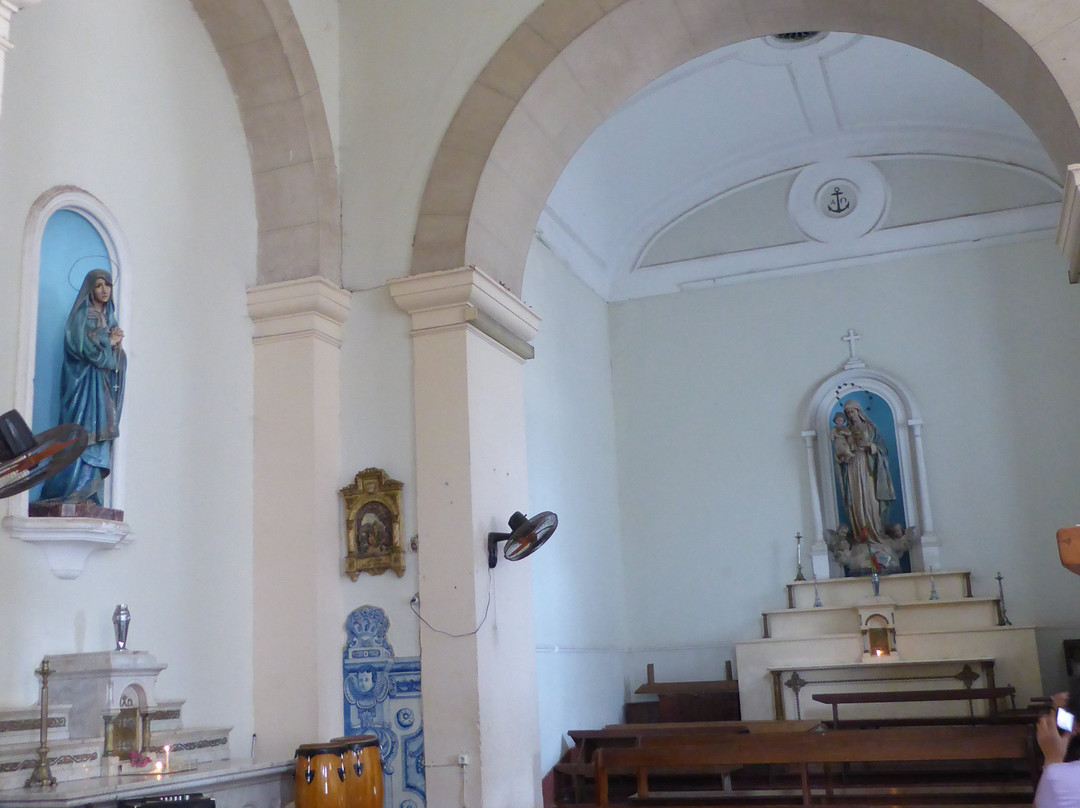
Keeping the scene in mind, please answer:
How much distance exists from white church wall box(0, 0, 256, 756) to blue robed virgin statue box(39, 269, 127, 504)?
0.91 feet

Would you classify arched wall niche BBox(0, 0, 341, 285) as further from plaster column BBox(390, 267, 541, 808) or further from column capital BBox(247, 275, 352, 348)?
plaster column BBox(390, 267, 541, 808)

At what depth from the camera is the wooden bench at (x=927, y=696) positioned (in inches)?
342

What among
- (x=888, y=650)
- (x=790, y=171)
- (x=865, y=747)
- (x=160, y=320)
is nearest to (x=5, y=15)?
(x=160, y=320)

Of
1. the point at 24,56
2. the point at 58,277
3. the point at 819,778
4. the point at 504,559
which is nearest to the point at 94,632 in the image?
the point at 58,277

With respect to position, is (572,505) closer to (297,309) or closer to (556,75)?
(297,309)

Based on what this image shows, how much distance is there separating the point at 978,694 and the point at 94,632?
661 centimetres

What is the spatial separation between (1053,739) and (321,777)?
3.08 metres

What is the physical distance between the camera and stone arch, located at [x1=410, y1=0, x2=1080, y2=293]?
6.26 m

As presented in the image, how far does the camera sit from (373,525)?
612 centimetres

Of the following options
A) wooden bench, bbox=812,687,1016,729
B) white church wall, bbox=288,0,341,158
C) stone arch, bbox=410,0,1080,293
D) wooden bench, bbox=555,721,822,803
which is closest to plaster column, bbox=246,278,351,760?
stone arch, bbox=410,0,1080,293

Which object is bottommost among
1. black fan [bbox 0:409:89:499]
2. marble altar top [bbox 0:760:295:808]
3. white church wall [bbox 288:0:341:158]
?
marble altar top [bbox 0:760:295:808]

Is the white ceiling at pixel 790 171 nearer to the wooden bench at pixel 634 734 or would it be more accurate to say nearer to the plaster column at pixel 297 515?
the plaster column at pixel 297 515

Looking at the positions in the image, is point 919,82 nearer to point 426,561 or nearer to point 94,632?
point 426,561

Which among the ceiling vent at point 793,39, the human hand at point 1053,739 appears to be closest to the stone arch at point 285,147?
the human hand at point 1053,739
